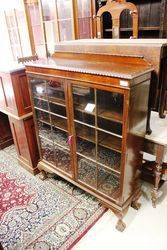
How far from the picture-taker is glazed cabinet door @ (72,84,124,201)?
1.56 metres

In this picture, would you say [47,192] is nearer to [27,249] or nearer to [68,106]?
[27,249]

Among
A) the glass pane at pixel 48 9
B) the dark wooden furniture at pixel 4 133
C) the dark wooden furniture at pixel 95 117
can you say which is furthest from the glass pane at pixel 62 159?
the glass pane at pixel 48 9

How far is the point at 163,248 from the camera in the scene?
1.67m

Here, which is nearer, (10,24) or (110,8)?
(110,8)

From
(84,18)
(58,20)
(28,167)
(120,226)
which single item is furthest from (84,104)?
(58,20)

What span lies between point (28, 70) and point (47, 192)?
1237mm

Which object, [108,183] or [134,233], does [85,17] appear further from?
[134,233]

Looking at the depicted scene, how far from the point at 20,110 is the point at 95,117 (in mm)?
959

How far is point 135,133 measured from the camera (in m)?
1.57

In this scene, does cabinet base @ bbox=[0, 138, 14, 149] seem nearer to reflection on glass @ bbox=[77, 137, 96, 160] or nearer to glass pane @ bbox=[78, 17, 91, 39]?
reflection on glass @ bbox=[77, 137, 96, 160]

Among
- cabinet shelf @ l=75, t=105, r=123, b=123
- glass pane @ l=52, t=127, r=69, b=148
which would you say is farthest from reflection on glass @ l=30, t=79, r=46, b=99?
cabinet shelf @ l=75, t=105, r=123, b=123

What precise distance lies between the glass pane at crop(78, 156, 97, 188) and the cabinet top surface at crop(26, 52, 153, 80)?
79 cm

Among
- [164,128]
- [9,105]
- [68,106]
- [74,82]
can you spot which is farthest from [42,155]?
[164,128]

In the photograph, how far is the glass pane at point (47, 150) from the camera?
2.25m
